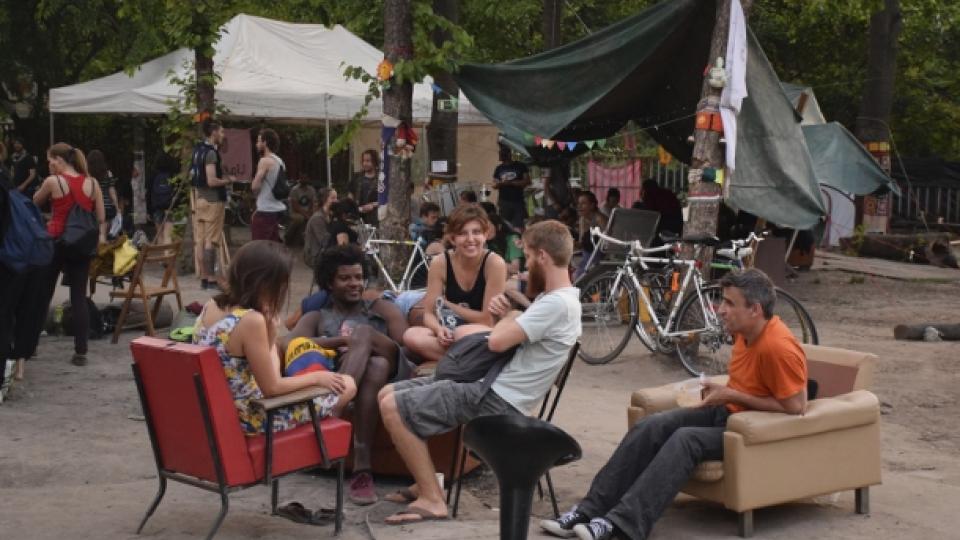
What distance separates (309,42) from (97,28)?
831 centimetres

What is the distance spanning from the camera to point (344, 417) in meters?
6.68

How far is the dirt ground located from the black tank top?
963 millimetres

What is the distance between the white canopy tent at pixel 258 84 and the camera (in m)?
18.3

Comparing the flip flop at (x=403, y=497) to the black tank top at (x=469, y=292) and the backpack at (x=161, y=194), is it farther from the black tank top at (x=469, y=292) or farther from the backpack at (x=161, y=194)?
the backpack at (x=161, y=194)

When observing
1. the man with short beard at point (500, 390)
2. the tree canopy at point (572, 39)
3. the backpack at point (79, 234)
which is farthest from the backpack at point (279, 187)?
the man with short beard at point (500, 390)

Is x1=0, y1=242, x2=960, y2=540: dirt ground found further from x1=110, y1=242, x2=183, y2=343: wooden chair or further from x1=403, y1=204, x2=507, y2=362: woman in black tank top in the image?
x1=403, y1=204, x2=507, y2=362: woman in black tank top

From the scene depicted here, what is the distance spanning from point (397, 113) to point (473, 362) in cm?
616

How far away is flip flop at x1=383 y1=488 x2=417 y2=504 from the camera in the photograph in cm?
643

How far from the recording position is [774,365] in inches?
235

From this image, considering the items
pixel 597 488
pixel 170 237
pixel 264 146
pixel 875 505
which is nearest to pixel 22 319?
pixel 597 488

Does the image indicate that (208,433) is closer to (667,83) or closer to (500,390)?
(500,390)

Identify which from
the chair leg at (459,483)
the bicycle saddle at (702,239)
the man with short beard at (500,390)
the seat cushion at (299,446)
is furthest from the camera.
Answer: the bicycle saddle at (702,239)

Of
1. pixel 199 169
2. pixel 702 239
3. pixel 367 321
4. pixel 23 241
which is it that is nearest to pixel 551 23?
pixel 199 169

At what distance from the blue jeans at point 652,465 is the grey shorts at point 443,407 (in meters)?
0.57
